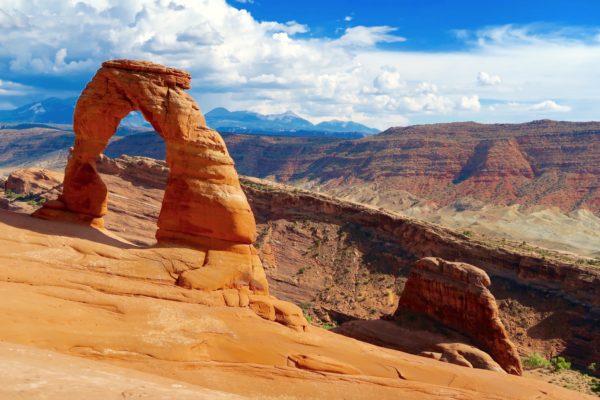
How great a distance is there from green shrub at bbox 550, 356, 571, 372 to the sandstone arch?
25087 mm

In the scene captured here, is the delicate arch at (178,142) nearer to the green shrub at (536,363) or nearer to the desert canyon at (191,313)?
the desert canyon at (191,313)

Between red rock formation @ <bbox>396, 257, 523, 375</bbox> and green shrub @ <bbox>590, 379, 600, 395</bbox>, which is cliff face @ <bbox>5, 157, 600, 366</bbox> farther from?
red rock formation @ <bbox>396, 257, 523, 375</bbox>

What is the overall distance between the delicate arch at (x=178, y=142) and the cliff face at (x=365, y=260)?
83.5 feet

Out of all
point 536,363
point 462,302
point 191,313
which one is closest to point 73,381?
point 191,313

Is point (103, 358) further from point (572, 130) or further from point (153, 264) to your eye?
point (572, 130)

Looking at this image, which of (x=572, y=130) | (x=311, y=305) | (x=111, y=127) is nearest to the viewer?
(x=111, y=127)

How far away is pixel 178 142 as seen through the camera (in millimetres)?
23062

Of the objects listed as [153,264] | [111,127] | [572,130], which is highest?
[572,130]

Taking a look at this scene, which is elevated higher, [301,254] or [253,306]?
[253,306]

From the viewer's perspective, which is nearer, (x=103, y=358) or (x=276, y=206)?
(x=103, y=358)

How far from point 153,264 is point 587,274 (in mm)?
37425

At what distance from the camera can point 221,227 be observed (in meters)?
22.4

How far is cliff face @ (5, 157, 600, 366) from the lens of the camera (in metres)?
43.2

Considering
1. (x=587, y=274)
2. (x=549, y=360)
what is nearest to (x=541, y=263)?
(x=587, y=274)
